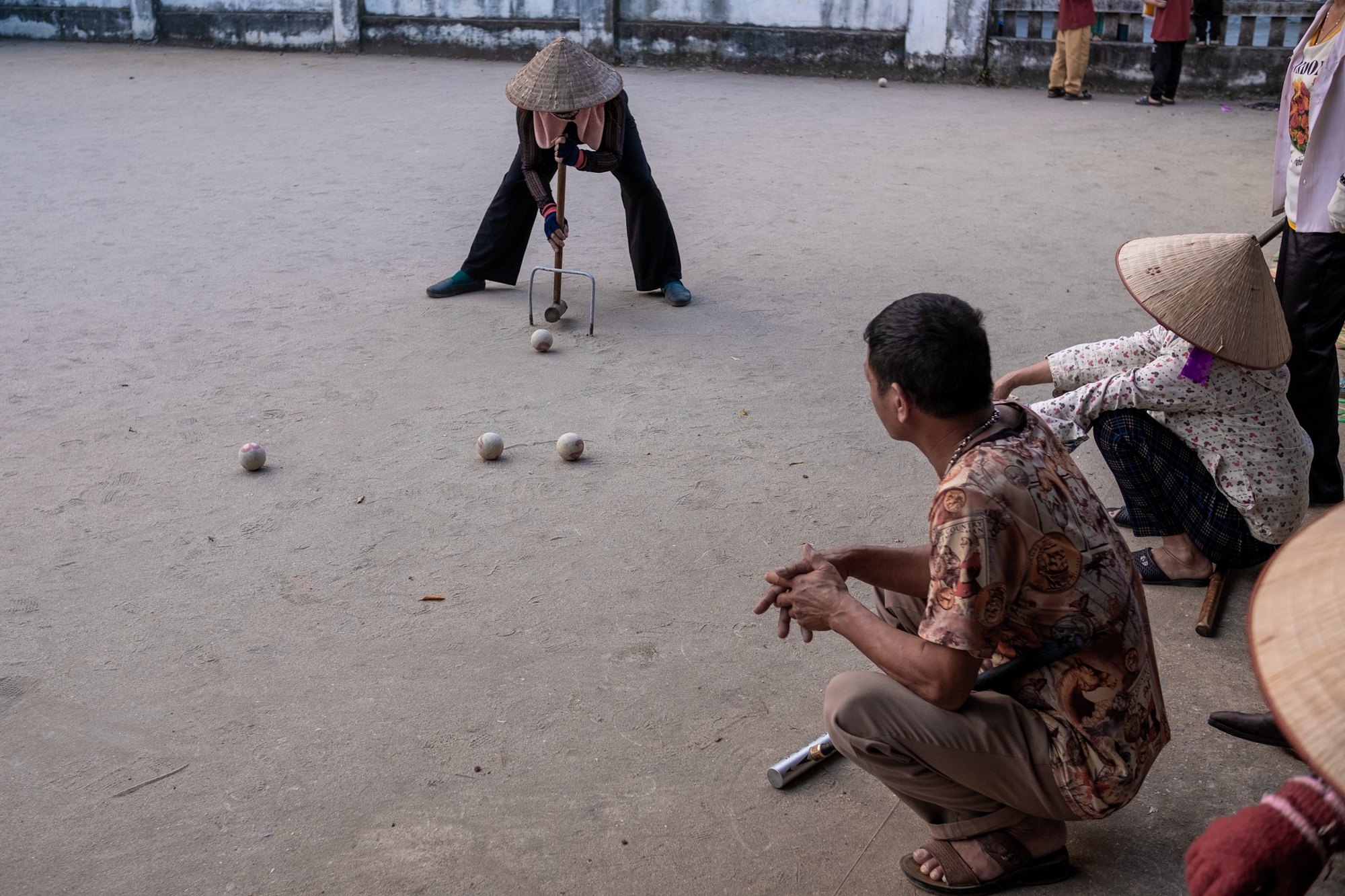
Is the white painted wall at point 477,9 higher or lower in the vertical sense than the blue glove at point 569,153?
higher

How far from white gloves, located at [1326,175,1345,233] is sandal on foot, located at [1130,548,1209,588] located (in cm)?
115

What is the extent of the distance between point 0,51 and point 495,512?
49.4ft

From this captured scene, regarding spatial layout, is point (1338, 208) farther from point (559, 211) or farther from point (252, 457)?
point (252, 457)

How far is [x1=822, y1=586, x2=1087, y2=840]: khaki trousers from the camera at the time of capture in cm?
213

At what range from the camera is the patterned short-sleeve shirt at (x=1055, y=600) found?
194 centimetres

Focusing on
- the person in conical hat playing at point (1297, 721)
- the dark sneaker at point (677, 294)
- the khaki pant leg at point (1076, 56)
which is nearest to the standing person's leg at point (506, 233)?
the dark sneaker at point (677, 294)

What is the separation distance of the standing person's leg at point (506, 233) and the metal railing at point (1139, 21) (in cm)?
886

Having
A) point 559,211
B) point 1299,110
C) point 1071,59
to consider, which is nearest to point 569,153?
point 559,211

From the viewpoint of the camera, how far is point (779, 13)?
13734 millimetres

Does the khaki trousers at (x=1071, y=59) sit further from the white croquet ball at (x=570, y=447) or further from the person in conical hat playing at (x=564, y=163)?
the white croquet ball at (x=570, y=447)

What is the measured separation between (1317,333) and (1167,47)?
9.19m

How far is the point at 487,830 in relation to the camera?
8.05 feet

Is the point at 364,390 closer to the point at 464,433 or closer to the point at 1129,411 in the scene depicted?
the point at 464,433

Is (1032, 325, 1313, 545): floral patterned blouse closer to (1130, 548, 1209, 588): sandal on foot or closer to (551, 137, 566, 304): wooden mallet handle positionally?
(1130, 548, 1209, 588): sandal on foot
